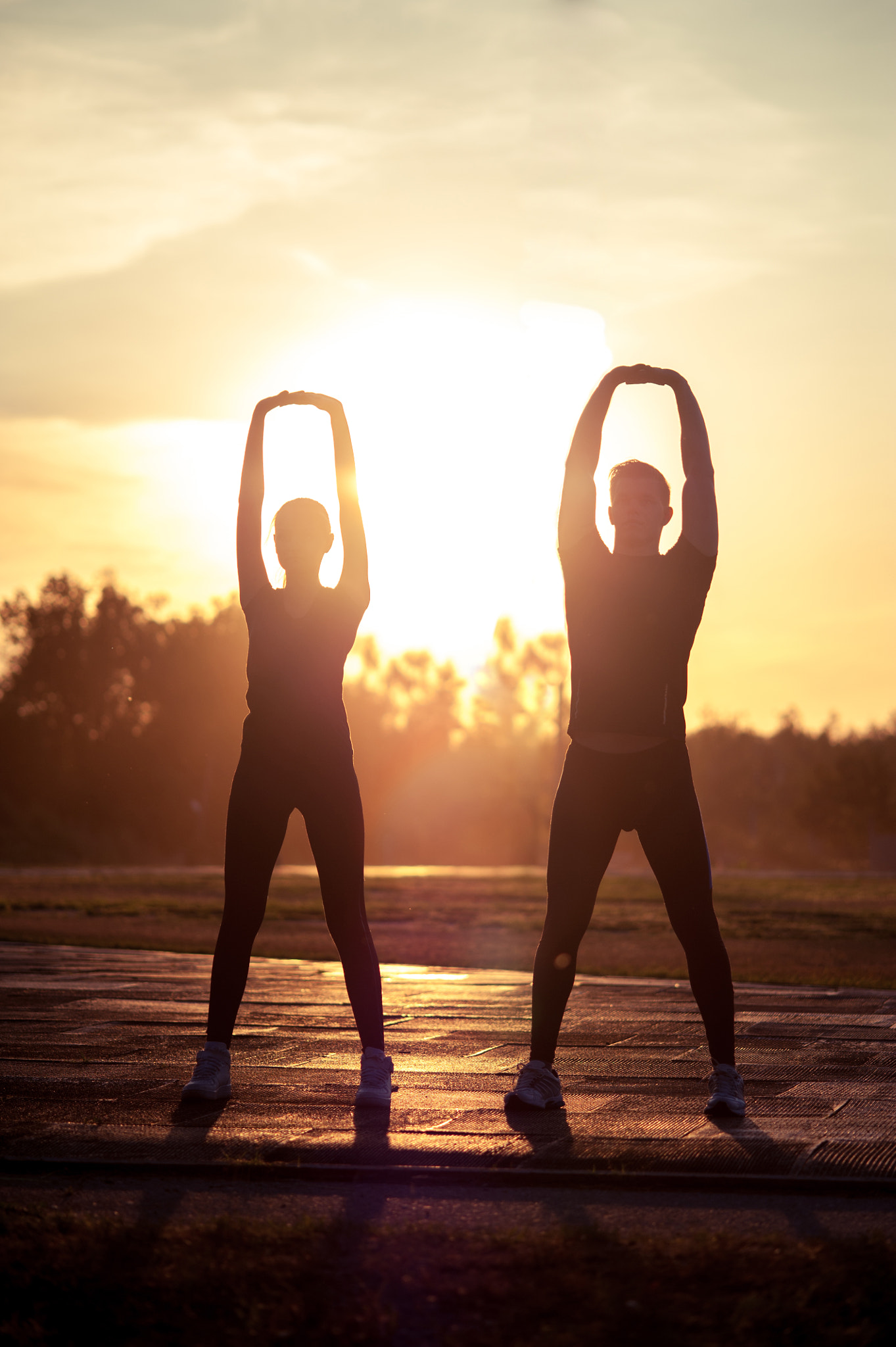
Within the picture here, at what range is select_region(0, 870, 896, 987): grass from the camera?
1115cm

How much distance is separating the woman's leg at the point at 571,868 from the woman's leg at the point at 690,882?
0.48ft

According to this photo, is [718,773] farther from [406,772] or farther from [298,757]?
[298,757]

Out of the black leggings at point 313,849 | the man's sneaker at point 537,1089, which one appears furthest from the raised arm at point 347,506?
the man's sneaker at point 537,1089

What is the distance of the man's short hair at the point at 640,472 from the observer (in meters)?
4.47

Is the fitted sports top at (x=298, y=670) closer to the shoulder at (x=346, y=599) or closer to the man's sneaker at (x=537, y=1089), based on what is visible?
the shoulder at (x=346, y=599)

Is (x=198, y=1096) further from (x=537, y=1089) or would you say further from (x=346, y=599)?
(x=346, y=599)

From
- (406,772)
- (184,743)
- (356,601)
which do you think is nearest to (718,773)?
(406,772)

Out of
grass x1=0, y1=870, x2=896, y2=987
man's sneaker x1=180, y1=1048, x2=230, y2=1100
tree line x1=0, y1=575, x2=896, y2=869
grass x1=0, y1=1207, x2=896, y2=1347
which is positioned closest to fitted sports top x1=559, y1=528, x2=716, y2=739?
man's sneaker x1=180, y1=1048, x2=230, y2=1100

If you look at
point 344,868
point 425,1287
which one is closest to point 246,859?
point 344,868

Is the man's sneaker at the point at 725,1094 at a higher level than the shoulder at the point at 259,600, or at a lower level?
lower

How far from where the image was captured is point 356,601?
481cm

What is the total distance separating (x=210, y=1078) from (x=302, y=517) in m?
1.84

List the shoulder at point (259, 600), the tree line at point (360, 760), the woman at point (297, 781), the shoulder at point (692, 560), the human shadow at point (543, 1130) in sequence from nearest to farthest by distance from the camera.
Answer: the human shadow at point (543, 1130) → the shoulder at point (692, 560) → the woman at point (297, 781) → the shoulder at point (259, 600) → the tree line at point (360, 760)

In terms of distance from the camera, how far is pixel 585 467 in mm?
4523
